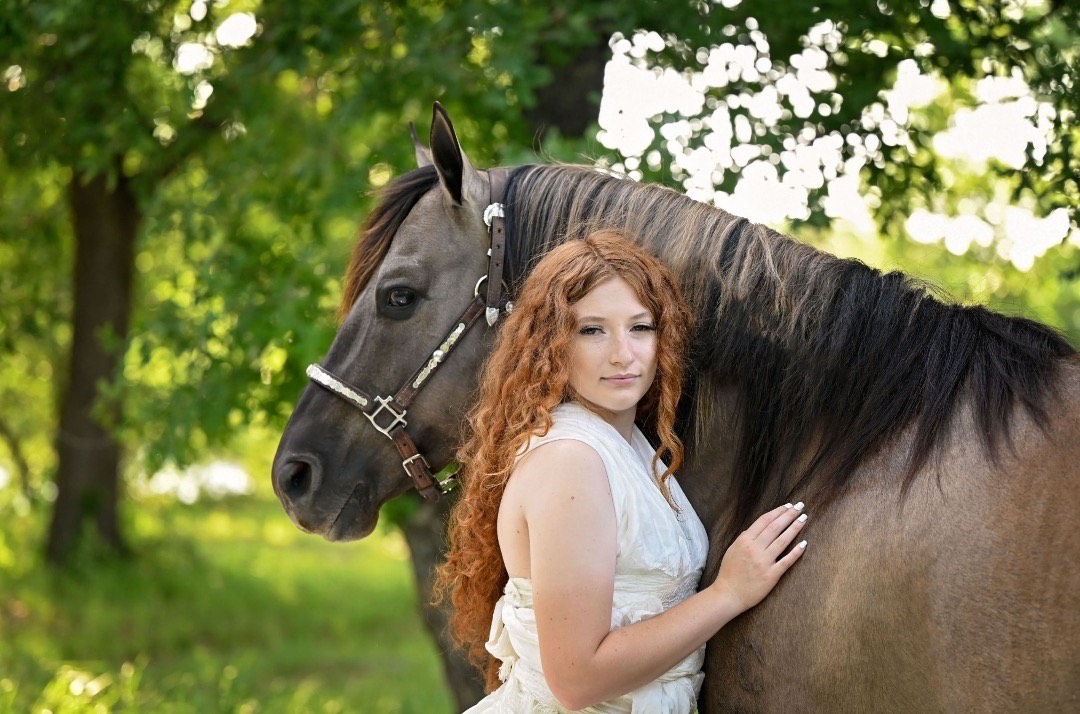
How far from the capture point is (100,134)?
485cm

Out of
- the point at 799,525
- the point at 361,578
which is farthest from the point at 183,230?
the point at 361,578

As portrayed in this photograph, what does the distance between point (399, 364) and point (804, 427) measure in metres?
1.08

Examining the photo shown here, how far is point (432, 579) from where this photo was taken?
5.30m

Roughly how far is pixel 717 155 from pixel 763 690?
7.52ft

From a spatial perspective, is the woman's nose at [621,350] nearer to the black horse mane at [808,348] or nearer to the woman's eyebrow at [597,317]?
the woman's eyebrow at [597,317]

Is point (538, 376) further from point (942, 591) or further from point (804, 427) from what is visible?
point (942, 591)

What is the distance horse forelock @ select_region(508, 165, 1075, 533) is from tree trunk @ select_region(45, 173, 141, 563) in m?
8.27

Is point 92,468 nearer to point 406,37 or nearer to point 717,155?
point 406,37

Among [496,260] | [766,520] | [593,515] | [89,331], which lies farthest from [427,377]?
[89,331]

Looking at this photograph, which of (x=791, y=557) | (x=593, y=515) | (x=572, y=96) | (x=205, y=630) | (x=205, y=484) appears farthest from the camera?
(x=205, y=484)

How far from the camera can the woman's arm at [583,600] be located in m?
2.09

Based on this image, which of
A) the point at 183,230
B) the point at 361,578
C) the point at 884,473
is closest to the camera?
the point at 884,473

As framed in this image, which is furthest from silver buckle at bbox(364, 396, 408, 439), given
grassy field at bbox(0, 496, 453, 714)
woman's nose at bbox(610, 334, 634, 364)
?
grassy field at bbox(0, 496, 453, 714)

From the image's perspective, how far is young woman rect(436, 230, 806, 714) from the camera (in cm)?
210
